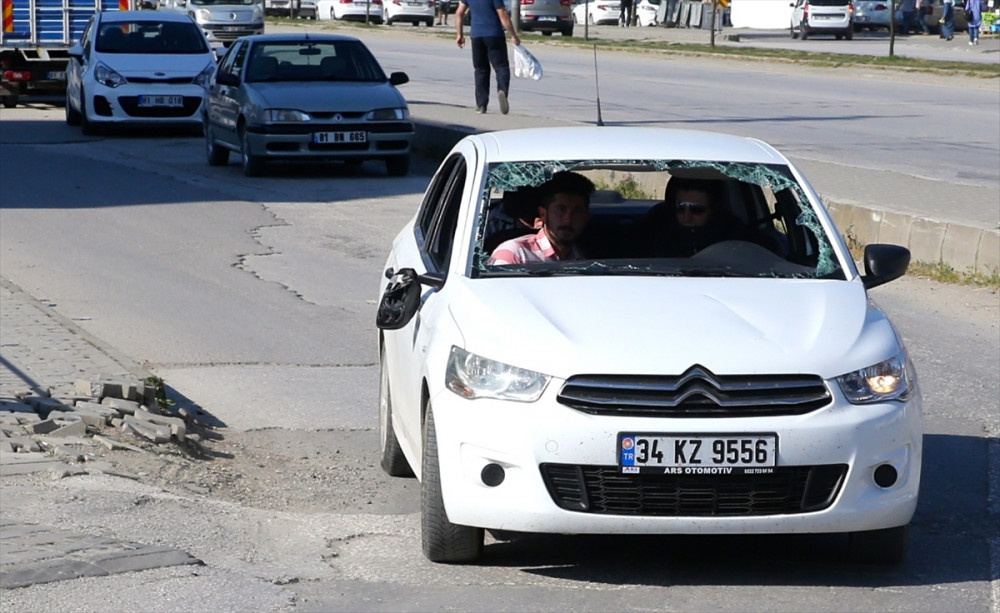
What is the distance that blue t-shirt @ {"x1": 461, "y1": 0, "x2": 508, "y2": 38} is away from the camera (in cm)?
2178

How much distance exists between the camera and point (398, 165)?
18422 millimetres

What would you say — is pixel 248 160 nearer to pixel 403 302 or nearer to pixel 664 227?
pixel 664 227

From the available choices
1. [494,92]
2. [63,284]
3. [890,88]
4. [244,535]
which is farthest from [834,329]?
[890,88]

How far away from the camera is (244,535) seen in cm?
561

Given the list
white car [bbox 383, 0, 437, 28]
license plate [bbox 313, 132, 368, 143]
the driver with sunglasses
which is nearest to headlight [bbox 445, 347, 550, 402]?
the driver with sunglasses

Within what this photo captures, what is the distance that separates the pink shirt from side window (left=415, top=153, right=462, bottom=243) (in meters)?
0.61

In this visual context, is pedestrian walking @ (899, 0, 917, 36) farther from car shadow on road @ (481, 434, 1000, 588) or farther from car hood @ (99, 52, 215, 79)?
car shadow on road @ (481, 434, 1000, 588)

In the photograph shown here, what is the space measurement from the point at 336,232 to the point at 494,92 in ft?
48.7


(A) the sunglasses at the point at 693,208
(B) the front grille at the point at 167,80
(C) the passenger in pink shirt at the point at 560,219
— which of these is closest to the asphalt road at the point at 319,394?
(C) the passenger in pink shirt at the point at 560,219

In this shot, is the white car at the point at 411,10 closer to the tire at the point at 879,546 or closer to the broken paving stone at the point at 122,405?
the broken paving stone at the point at 122,405

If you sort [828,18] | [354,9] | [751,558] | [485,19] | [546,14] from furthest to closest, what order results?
[354,9] < [546,14] < [828,18] < [485,19] < [751,558]

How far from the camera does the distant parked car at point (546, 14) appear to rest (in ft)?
182

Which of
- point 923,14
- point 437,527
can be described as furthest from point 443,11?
point 437,527

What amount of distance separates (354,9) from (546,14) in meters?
12.5
